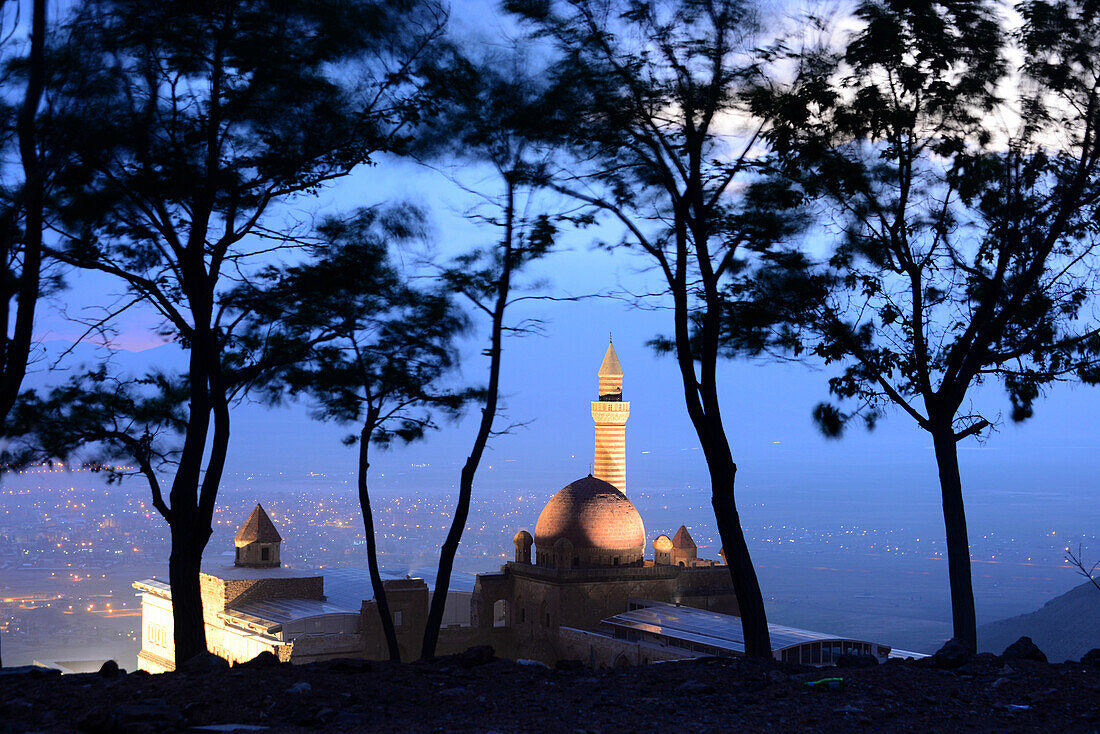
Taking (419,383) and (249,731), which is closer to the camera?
(249,731)

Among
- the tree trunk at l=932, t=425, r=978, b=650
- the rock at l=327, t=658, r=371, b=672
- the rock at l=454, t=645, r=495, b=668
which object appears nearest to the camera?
the rock at l=327, t=658, r=371, b=672

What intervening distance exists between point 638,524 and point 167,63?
34.5 meters

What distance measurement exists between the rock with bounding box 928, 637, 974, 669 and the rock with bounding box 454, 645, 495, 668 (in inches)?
167

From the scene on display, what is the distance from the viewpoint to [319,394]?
1728 cm

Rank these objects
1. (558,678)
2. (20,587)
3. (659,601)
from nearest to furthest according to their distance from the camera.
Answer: (558,678)
(659,601)
(20,587)

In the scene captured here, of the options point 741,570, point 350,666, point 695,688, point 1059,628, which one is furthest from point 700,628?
point 1059,628

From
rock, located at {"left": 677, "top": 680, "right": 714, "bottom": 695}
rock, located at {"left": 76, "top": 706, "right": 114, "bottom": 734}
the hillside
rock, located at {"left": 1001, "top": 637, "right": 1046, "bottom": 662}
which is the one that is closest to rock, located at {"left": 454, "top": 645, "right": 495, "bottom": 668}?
rock, located at {"left": 677, "top": 680, "right": 714, "bottom": 695}

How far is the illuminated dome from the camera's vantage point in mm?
43188

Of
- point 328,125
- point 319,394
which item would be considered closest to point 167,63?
point 328,125

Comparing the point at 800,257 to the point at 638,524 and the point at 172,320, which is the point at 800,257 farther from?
the point at 638,524

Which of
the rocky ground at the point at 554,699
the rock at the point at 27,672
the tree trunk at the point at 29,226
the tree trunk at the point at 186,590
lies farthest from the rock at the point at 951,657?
the tree trunk at the point at 29,226

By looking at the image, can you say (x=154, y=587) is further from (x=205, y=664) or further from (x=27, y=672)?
(x=205, y=664)

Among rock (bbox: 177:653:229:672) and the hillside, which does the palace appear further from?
the hillside

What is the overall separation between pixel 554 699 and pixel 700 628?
27956 millimetres
